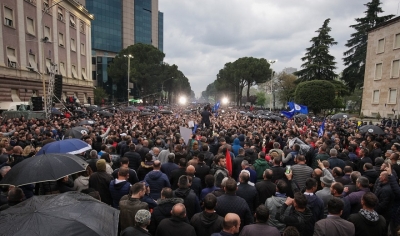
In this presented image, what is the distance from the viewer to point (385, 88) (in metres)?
30.6

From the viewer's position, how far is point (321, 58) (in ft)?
136

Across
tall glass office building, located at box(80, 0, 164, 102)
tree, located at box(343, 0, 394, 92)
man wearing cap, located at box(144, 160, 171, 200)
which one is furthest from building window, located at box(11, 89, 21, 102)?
tree, located at box(343, 0, 394, 92)

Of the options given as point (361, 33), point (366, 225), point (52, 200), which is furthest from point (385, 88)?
point (52, 200)

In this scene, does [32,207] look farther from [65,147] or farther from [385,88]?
[385,88]

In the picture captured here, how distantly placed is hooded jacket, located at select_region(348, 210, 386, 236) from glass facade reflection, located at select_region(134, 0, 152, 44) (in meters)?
89.9

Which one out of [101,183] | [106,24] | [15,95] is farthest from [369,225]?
[106,24]

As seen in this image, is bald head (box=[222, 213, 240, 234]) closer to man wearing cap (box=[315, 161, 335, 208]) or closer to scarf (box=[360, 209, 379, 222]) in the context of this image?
scarf (box=[360, 209, 379, 222])

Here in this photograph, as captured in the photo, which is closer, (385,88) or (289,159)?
(289,159)

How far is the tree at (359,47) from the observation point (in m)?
37.3

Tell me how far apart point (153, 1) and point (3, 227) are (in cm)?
10388

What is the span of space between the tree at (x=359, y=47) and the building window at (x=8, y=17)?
4310 cm

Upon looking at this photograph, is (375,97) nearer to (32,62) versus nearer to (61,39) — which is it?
(32,62)

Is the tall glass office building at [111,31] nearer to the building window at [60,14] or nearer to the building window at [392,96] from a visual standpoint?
the building window at [60,14]

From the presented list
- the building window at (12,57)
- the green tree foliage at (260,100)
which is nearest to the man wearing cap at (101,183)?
the building window at (12,57)
